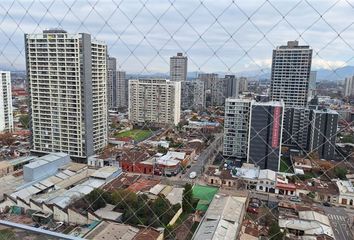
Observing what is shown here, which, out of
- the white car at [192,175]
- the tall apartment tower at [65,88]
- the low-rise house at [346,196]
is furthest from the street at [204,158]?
the tall apartment tower at [65,88]

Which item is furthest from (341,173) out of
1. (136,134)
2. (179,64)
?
(136,134)

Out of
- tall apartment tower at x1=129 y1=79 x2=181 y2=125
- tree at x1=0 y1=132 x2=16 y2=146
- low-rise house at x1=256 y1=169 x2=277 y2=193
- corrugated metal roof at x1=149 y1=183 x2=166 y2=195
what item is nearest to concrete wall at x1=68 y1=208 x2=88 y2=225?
corrugated metal roof at x1=149 y1=183 x2=166 y2=195

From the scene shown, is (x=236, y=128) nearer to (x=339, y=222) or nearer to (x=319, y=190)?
(x=319, y=190)

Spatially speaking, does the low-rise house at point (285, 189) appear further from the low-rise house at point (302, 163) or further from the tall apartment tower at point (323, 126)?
the low-rise house at point (302, 163)

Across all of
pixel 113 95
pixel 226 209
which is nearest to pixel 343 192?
pixel 226 209

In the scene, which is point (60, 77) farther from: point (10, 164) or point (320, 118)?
point (320, 118)
